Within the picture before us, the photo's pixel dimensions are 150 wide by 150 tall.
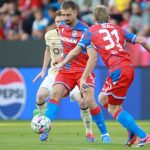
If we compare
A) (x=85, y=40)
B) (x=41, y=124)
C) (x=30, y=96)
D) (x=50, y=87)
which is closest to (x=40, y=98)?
(x=50, y=87)

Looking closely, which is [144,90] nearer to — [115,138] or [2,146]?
[115,138]

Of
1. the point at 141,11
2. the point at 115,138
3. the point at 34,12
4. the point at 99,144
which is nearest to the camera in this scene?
the point at 99,144

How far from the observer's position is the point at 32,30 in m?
23.6

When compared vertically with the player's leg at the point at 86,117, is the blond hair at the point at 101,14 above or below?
above

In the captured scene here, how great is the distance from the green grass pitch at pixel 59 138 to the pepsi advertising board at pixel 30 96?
1.87m

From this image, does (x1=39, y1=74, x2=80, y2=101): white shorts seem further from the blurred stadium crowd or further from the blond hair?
the blurred stadium crowd

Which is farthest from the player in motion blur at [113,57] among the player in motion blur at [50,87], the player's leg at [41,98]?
the player's leg at [41,98]

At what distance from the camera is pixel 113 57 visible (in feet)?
38.7

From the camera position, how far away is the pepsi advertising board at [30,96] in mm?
20594

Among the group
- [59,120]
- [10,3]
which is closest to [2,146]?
[59,120]

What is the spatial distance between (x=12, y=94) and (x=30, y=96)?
1.61 ft

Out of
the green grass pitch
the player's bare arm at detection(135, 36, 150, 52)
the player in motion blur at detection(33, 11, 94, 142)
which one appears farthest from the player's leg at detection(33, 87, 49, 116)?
the player's bare arm at detection(135, 36, 150, 52)

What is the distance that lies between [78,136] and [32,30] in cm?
968

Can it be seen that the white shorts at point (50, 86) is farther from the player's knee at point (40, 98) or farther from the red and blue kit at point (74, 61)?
the red and blue kit at point (74, 61)
